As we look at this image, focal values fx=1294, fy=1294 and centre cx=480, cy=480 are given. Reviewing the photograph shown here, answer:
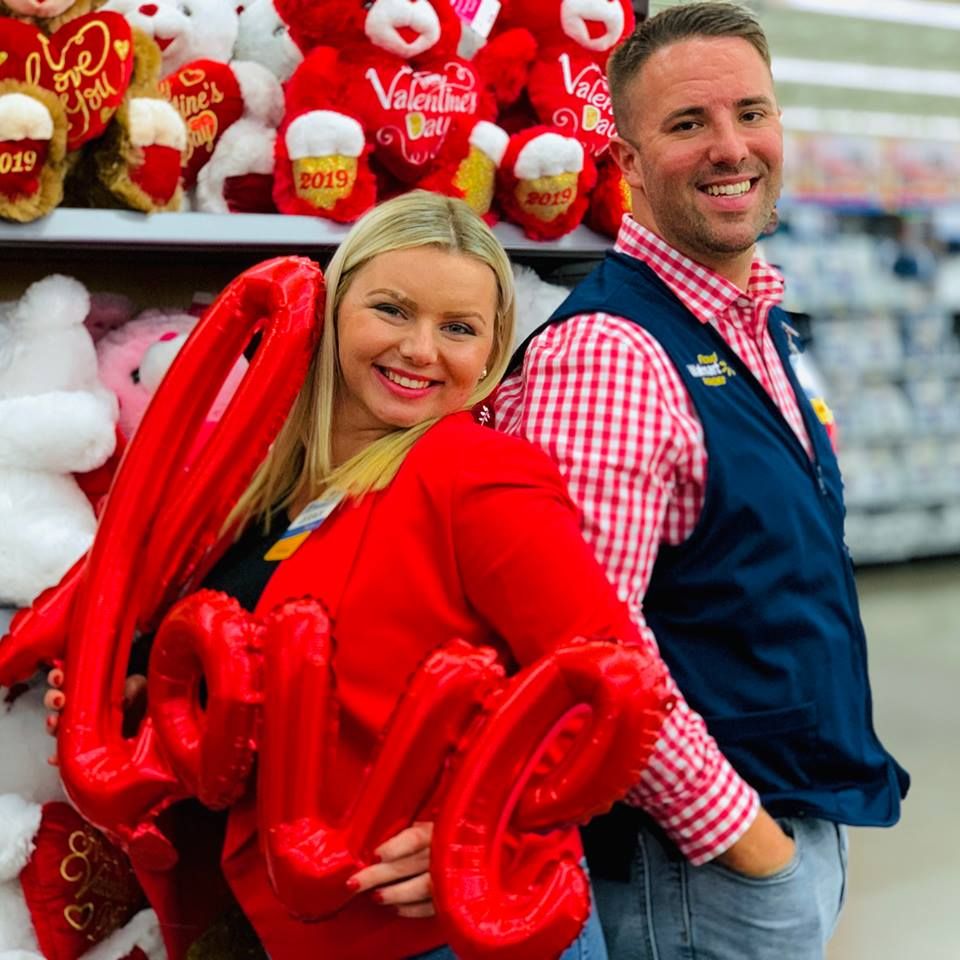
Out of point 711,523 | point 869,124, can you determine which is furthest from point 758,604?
point 869,124

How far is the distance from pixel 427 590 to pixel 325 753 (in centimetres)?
16

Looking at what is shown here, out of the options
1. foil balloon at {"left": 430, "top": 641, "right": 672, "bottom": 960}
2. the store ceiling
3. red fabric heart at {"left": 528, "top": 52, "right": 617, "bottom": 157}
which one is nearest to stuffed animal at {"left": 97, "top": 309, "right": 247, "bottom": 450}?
red fabric heart at {"left": 528, "top": 52, "right": 617, "bottom": 157}

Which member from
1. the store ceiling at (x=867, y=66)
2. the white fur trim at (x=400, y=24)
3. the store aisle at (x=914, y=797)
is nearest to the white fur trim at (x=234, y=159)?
the white fur trim at (x=400, y=24)

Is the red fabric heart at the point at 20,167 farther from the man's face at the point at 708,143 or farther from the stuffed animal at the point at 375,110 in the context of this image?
the man's face at the point at 708,143

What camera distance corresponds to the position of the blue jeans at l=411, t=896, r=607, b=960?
1142 millimetres

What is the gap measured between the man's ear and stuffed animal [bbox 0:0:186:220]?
2.27 feet

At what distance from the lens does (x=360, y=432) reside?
1298 millimetres

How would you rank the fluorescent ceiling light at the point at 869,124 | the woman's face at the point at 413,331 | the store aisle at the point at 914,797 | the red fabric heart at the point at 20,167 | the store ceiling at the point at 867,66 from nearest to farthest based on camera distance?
the woman's face at the point at 413,331 → the red fabric heart at the point at 20,167 → the store aisle at the point at 914,797 → the fluorescent ceiling light at the point at 869,124 → the store ceiling at the point at 867,66

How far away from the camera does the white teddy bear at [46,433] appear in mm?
1751

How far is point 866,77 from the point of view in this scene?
723 centimetres

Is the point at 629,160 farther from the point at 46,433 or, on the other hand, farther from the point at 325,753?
the point at 46,433

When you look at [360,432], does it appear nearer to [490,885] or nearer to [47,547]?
[490,885]

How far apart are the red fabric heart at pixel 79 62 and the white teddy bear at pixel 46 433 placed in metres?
0.27

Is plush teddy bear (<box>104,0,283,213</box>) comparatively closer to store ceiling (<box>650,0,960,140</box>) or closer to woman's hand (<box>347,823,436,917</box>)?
woman's hand (<box>347,823,436,917</box>)
